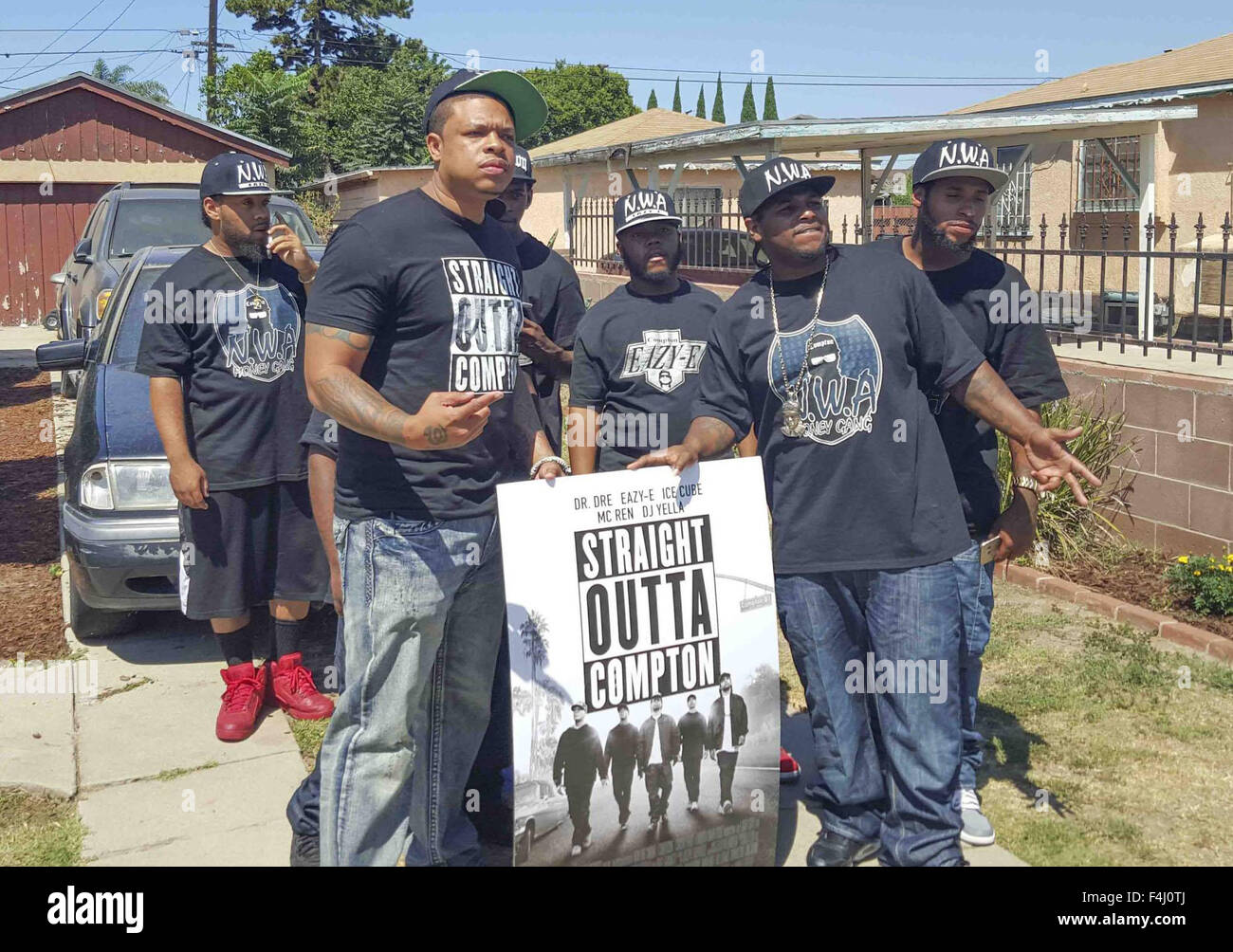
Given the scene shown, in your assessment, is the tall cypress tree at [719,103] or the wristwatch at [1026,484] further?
the tall cypress tree at [719,103]

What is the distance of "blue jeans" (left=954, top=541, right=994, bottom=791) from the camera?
153 inches

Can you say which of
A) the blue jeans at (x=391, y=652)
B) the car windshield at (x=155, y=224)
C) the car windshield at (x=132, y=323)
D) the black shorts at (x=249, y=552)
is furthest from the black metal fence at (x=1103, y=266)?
the car windshield at (x=155, y=224)

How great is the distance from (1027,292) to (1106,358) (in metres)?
4.09

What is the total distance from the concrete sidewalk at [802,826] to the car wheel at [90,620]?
3516 mm

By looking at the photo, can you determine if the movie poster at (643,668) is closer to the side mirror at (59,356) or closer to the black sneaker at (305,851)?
the black sneaker at (305,851)

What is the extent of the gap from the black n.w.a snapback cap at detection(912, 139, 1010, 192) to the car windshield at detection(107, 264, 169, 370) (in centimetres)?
407

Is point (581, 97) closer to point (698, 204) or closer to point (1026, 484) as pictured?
point (698, 204)

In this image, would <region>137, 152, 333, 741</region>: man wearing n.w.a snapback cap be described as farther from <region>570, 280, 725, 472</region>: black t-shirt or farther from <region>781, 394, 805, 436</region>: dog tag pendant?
<region>781, 394, 805, 436</region>: dog tag pendant

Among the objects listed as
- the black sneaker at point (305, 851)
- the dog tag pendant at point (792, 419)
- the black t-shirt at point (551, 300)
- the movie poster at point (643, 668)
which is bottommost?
the black sneaker at point (305, 851)

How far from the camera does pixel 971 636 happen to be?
3992 mm

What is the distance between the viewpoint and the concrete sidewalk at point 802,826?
386cm

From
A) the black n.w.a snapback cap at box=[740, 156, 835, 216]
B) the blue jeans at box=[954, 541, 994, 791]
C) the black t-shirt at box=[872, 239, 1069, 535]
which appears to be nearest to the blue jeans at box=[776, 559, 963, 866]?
the blue jeans at box=[954, 541, 994, 791]

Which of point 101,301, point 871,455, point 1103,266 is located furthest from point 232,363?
point 101,301

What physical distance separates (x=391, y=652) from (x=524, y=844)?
1.99ft
